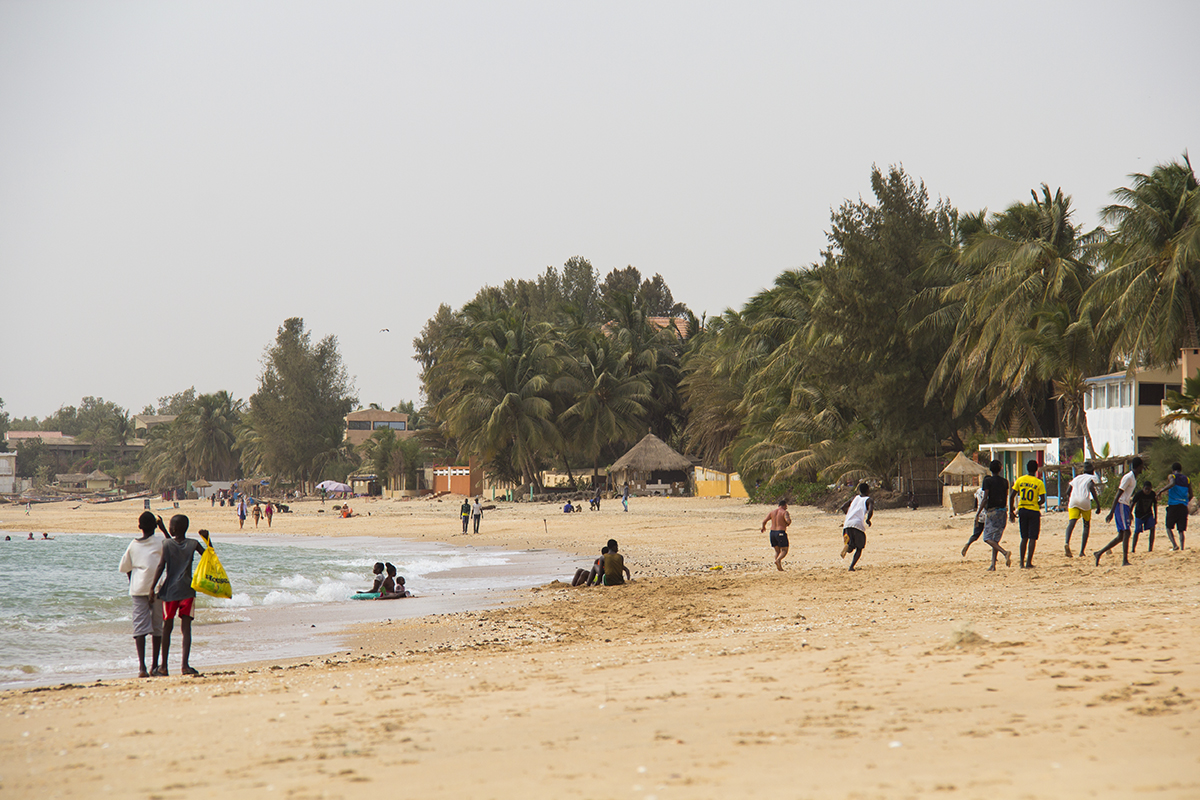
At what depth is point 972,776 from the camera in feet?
12.6

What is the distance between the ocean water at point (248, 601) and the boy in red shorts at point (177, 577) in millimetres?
1503

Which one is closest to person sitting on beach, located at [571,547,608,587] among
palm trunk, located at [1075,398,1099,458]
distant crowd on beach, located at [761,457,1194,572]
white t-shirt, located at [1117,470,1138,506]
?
distant crowd on beach, located at [761,457,1194,572]

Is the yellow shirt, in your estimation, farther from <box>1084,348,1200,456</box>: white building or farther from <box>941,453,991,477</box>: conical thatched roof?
<box>941,453,991,477</box>: conical thatched roof

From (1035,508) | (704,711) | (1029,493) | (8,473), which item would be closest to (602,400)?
(1029,493)

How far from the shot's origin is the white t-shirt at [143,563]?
7898 mm

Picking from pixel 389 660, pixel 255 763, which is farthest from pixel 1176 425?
pixel 255 763

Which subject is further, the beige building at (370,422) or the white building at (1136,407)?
the beige building at (370,422)

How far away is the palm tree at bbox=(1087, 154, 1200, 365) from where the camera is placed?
78.5 ft

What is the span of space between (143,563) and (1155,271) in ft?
83.0

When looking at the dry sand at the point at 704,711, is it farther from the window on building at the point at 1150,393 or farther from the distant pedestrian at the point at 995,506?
the window on building at the point at 1150,393

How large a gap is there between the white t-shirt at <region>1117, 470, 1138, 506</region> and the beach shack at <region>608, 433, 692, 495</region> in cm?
3773

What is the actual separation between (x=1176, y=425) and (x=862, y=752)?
22.7 m

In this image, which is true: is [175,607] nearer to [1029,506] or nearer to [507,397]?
[1029,506]

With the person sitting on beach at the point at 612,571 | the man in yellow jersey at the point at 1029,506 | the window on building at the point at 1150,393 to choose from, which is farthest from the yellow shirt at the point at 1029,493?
the window on building at the point at 1150,393
